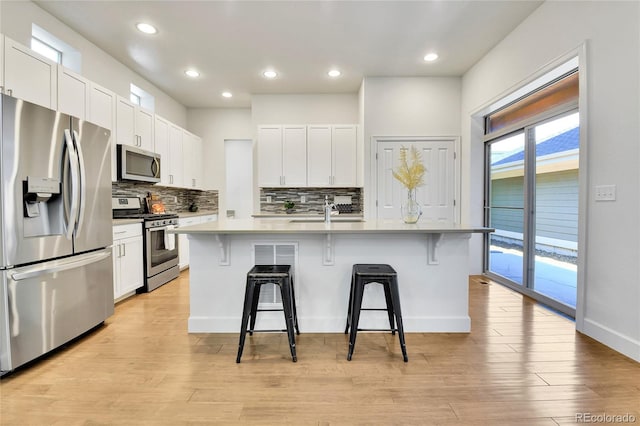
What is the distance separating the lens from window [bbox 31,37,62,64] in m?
3.09

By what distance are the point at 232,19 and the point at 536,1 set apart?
9.29ft

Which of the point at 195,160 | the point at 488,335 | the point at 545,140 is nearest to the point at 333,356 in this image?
the point at 488,335

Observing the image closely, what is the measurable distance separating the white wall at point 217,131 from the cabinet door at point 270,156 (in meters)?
0.96

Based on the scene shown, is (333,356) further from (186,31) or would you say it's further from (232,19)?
(186,31)

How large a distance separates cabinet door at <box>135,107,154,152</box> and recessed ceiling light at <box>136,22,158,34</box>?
112cm

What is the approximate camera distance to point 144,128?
14.1ft

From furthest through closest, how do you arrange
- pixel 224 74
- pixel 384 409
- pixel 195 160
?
pixel 195 160 → pixel 224 74 → pixel 384 409

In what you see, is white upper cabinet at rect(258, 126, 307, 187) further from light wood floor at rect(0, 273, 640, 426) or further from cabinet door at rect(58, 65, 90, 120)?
light wood floor at rect(0, 273, 640, 426)

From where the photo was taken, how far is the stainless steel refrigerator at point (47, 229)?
1958 mm

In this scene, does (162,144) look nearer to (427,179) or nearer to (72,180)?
(72,180)

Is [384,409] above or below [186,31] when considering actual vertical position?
below

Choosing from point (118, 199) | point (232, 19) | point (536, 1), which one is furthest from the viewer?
point (118, 199)

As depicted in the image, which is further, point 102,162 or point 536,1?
point 536,1

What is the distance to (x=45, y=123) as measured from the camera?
215 cm
